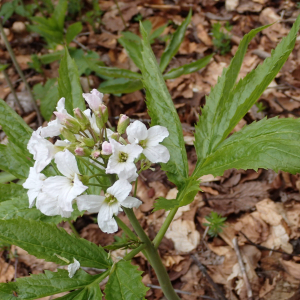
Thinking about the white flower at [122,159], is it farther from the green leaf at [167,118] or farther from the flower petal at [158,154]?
the green leaf at [167,118]

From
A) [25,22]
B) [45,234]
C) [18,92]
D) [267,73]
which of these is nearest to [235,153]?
[267,73]

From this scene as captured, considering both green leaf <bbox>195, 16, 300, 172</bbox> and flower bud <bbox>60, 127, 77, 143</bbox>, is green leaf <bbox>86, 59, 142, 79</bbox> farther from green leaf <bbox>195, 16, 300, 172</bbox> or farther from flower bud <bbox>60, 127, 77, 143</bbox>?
flower bud <bbox>60, 127, 77, 143</bbox>

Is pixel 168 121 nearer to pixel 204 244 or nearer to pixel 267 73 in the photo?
pixel 267 73

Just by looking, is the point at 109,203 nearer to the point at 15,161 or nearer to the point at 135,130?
the point at 135,130

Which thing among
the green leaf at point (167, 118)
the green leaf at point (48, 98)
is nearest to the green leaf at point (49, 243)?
the green leaf at point (167, 118)

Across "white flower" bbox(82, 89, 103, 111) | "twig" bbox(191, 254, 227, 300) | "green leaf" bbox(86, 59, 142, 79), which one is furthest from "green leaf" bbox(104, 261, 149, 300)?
"green leaf" bbox(86, 59, 142, 79)

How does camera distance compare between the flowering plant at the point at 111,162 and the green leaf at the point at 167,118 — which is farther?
the green leaf at the point at 167,118

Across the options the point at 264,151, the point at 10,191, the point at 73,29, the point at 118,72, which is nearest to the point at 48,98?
the point at 73,29
